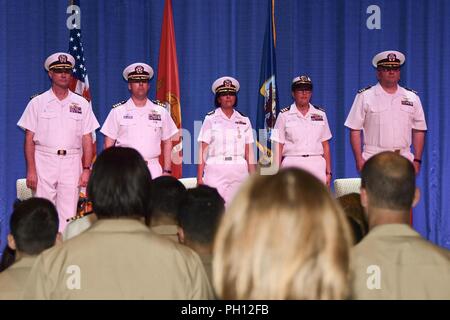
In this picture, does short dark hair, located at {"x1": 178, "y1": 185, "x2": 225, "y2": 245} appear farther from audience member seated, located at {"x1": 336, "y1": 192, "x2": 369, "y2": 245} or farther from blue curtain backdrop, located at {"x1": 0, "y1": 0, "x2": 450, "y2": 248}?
blue curtain backdrop, located at {"x1": 0, "y1": 0, "x2": 450, "y2": 248}

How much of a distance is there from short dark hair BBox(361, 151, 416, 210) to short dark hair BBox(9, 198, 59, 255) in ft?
3.24

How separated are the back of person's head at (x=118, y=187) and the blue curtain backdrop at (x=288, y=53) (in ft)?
16.5

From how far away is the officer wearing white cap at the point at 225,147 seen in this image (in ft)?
19.7

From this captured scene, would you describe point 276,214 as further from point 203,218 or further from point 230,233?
point 203,218

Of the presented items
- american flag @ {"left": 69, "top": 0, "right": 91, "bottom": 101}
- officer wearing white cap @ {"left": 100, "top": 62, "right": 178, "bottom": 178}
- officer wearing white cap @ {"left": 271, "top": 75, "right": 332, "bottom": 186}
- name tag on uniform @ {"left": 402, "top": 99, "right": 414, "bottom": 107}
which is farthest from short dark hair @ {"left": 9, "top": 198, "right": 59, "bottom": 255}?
Answer: name tag on uniform @ {"left": 402, "top": 99, "right": 414, "bottom": 107}

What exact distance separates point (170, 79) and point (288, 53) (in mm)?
1220

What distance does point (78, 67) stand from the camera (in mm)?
6254

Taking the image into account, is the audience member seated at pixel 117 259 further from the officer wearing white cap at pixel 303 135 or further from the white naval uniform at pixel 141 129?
the officer wearing white cap at pixel 303 135

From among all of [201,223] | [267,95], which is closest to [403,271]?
[201,223]

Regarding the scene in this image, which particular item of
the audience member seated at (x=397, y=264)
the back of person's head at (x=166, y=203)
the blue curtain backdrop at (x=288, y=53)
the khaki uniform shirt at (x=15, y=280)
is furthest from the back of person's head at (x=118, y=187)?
the blue curtain backdrop at (x=288, y=53)

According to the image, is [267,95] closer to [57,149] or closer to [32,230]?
[57,149]

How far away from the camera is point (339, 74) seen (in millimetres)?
7059

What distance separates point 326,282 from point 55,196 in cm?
463
